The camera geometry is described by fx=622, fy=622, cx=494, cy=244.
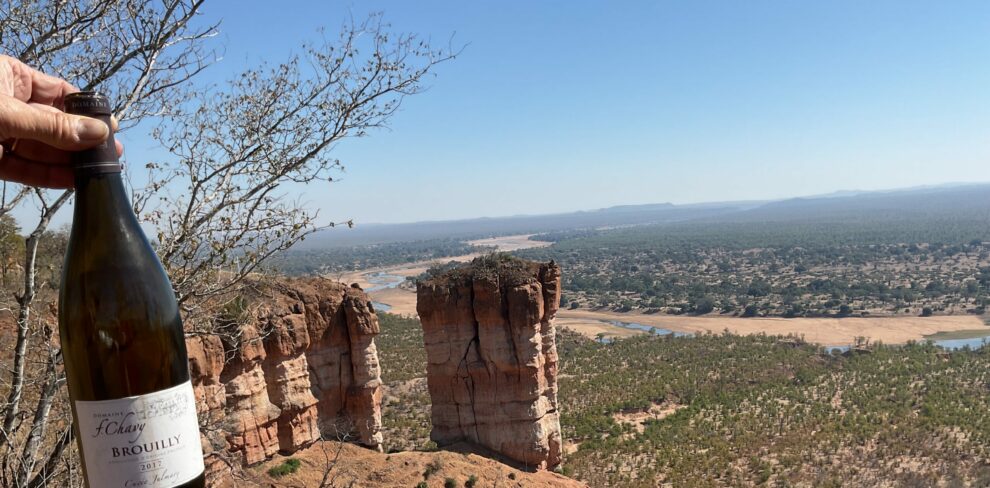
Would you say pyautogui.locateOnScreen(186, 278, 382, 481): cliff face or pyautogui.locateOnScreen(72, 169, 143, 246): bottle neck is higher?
pyautogui.locateOnScreen(72, 169, 143, 246): bottle neck

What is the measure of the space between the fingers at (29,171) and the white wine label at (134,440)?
3.24 ft

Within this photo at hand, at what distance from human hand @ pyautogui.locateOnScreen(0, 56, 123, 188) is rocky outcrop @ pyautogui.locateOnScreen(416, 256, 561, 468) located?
17186 mm

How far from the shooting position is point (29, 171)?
7.11 feet

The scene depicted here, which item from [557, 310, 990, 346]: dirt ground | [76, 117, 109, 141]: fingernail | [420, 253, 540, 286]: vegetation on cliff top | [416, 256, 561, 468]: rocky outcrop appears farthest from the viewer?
[557, 310, 990, 346]: dirt ground

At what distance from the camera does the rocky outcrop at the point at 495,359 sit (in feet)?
63.2

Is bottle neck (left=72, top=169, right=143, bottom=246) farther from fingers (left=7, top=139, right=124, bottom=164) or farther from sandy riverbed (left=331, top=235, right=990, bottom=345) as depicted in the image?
sandy riverbed (left=331, top=235, right=990, bottom=345)

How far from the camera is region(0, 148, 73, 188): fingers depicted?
2.15m

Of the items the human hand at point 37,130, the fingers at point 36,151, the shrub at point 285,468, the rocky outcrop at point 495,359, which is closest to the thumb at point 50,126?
the human hand at point 37,130

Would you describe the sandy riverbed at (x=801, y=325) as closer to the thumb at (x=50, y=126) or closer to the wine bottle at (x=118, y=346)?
the thumb at (x=50, y=126)

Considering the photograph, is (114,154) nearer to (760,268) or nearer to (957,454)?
(957,454)

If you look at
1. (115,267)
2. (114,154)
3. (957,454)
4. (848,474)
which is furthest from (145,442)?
(957,454)

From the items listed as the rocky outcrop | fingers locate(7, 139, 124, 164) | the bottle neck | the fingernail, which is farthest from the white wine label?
the rocky outcrop

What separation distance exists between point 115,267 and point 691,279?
100 meters

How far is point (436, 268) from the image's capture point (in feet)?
73.2
